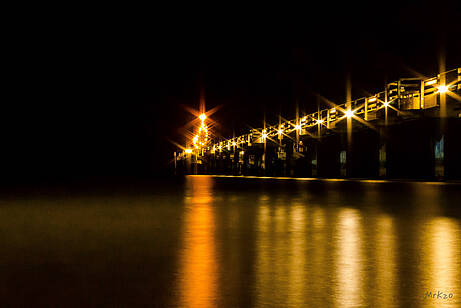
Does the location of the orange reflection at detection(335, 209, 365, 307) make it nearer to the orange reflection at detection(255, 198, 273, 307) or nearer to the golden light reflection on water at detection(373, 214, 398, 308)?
the golden light reflection on water at detection(373, 214, 398, 308)

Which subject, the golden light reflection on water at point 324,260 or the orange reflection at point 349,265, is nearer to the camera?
the orange reflection at point 349,265

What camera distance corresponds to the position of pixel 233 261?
8.43 m

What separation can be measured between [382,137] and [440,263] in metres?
43.6

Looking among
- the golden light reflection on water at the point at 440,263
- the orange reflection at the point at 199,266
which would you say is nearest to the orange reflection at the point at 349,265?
the golden light reflection on water at the point at 440,263

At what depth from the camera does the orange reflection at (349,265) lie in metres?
5.95

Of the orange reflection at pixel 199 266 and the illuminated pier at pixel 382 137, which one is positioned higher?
the illuminated pier at pixel 382 137

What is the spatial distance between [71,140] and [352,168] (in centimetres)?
12702

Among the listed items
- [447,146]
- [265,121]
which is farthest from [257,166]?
[447,146]

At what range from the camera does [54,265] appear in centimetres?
816

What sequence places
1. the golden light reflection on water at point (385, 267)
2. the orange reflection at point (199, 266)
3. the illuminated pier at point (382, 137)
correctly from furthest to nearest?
the illuminated pier at point (382, 137) → the orange reflection at point (199, 266) → the golden light reflection on water at point (385, 267)

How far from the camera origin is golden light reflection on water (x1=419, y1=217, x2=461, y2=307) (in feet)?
19.9

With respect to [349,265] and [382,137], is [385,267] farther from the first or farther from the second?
[382,137]

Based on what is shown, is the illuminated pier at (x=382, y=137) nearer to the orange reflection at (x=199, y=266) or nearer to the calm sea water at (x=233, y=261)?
the calm sea water at (x=233, y=261)

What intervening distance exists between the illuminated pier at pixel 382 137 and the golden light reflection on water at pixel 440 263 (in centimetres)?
2336
